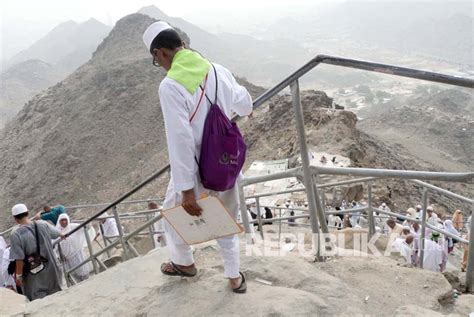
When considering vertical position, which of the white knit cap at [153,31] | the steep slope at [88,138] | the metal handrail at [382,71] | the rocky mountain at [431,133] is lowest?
the rocky mountain at [431,133]

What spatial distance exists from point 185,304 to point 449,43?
167 meters

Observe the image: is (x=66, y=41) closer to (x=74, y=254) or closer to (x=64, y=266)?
(x=74, y=254)

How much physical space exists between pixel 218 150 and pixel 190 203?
303 mm

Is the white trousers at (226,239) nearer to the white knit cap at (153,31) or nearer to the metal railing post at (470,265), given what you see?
the white knit cap at (153,31)

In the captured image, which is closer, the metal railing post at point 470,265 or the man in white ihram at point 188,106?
the man in white ihram at point 188,106

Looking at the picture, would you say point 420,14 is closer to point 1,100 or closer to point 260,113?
point 1,100

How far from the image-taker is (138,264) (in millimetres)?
3377

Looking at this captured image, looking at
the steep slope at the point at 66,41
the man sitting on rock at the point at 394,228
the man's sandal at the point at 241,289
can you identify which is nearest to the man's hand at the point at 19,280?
the man's sandal at the point at 241,289

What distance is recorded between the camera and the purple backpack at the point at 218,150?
2270 mm

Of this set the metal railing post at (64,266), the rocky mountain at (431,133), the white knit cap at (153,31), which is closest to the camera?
the white knit cap at (153,31)

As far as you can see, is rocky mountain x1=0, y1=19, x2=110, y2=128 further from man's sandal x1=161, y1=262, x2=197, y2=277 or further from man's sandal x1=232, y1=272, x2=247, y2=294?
man's sandal x1=232, y1=272, x2=247, y2=294

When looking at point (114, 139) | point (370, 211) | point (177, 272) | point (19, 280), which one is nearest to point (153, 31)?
point (177, 272)

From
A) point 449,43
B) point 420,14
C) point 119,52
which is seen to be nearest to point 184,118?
point 119,52

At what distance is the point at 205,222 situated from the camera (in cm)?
244
